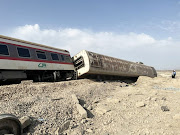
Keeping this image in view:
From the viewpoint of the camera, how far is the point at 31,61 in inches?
378

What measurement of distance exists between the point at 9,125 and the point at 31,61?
24.2 feet

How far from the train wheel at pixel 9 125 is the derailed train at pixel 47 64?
5.90 metres

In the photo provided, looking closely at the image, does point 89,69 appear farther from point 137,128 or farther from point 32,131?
→ point 32,131

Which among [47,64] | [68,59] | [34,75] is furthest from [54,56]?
[34,75]

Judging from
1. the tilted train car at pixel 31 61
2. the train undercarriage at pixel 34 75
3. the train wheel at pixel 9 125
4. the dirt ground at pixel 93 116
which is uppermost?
the tilted train car at pixel 31 61

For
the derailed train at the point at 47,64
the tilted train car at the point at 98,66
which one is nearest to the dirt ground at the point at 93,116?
the derailed train at the point at 47,64

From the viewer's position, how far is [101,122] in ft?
16.5

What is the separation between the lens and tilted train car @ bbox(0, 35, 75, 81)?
8.08 metres

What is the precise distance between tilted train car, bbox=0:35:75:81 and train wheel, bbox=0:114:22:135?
19.3 feet

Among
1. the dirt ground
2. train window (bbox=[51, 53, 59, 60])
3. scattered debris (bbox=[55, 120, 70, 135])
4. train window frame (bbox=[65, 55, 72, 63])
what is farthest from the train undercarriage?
scattered debris (bbox=[55, 120, 70, 135])

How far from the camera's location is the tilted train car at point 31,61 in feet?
26.5

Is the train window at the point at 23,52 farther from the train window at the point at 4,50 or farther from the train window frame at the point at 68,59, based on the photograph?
the train window frame at the point at 68,59

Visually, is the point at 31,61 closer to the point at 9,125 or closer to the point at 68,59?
the point at 68,59

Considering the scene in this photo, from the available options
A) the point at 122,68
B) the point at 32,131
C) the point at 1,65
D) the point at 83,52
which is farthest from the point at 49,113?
the point at 122,68
